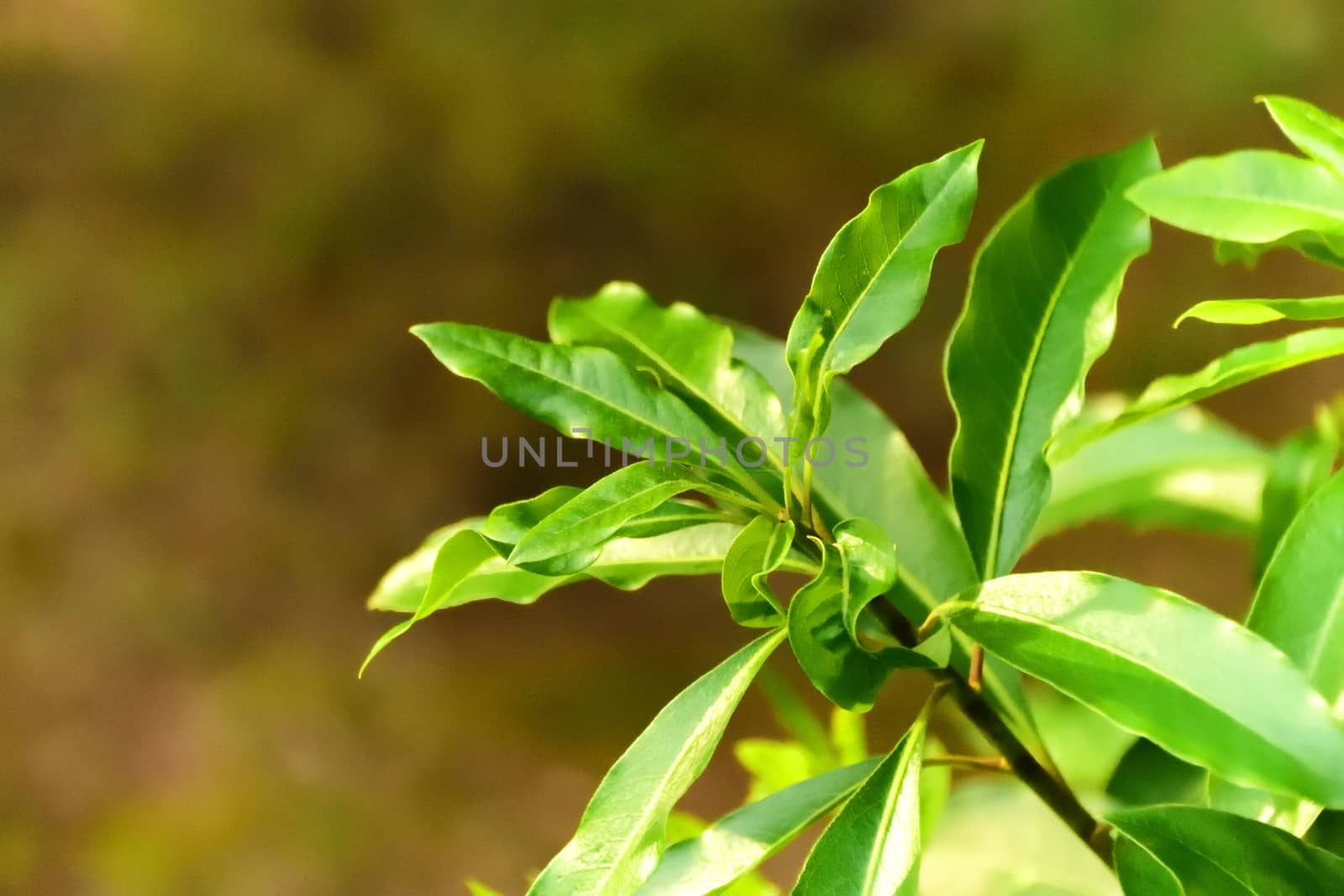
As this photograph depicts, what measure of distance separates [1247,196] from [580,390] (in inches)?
11.7

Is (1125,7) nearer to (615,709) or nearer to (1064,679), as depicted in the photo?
(615,709)

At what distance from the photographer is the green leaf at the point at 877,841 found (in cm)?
36

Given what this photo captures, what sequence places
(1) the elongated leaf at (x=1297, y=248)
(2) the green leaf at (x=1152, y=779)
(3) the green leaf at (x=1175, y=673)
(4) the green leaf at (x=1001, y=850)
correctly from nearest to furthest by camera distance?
(3) the green leaf at (x=1175, y=673), (1) the elongated leaf at (x=1297, y=248), (2) the green leaf at (x=1152, y=779), (4) the green leaf at (x=1001, y=850)

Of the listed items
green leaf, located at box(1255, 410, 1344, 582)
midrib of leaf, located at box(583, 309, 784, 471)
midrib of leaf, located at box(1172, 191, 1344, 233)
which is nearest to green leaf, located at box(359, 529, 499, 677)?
midrib of leaf, located at box(583, 309, 784, 471)

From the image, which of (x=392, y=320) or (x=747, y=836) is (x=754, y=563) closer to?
(x=747, y=836)

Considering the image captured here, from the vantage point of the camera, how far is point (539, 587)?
45 cm

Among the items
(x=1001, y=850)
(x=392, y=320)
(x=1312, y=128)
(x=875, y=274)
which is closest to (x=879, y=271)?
(x=875, y=274)

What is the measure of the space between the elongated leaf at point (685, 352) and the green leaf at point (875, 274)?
0.17 feet

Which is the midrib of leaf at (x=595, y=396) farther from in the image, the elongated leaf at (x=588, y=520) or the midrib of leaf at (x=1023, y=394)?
the midrib of leaf at (x=1023, y=394)

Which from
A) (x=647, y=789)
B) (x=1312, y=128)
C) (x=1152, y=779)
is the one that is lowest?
(x=1152, y=779)

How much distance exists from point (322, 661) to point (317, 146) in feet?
2.76

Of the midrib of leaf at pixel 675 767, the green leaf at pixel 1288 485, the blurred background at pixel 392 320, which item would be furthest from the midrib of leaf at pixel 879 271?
the blurred background at pixel 392 320

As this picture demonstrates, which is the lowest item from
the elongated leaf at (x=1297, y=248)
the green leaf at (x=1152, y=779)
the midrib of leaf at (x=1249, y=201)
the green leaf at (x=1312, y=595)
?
the green leaf at (x=1152, y=779)

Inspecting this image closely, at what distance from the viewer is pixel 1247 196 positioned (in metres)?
0.41
